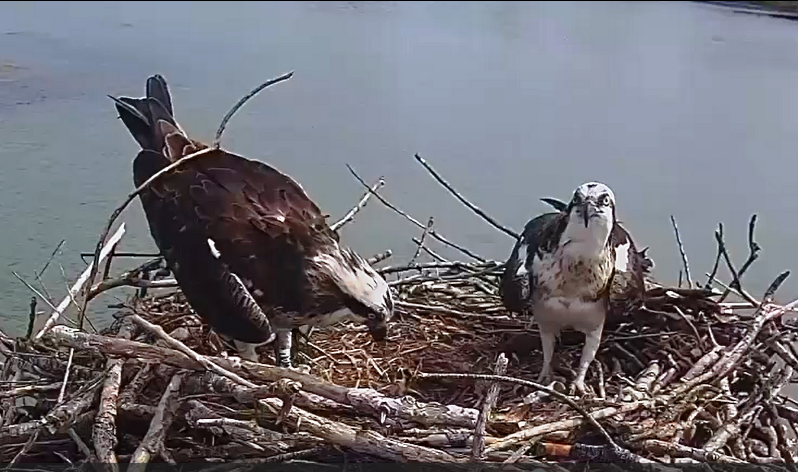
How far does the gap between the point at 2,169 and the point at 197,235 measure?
47 cm

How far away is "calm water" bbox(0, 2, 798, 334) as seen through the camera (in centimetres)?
242

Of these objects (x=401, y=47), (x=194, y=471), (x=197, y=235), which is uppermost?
(x=401, y=47)

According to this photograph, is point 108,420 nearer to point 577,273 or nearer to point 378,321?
point 378,321

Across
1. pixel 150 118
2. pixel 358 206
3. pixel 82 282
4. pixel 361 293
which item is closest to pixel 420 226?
pixel 358 206

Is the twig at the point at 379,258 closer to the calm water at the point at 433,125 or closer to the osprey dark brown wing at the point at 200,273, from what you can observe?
the calm water at the point at 433,125

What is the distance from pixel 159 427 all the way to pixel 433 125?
1.64 metres

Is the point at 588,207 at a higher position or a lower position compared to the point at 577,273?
higher

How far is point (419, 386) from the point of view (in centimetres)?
247

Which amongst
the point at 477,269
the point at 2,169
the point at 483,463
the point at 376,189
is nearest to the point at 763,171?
the point at 477,269

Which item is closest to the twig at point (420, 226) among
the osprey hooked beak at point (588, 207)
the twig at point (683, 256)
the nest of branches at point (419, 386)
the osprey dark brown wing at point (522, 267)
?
the nest of branches at point (419, 386)

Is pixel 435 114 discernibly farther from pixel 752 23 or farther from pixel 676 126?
pixel 752 23

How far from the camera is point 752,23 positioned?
2996mm

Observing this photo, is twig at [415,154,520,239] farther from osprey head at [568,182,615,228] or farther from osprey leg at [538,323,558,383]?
osprey head at [568,182,615,228]

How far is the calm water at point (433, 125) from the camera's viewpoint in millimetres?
2418
